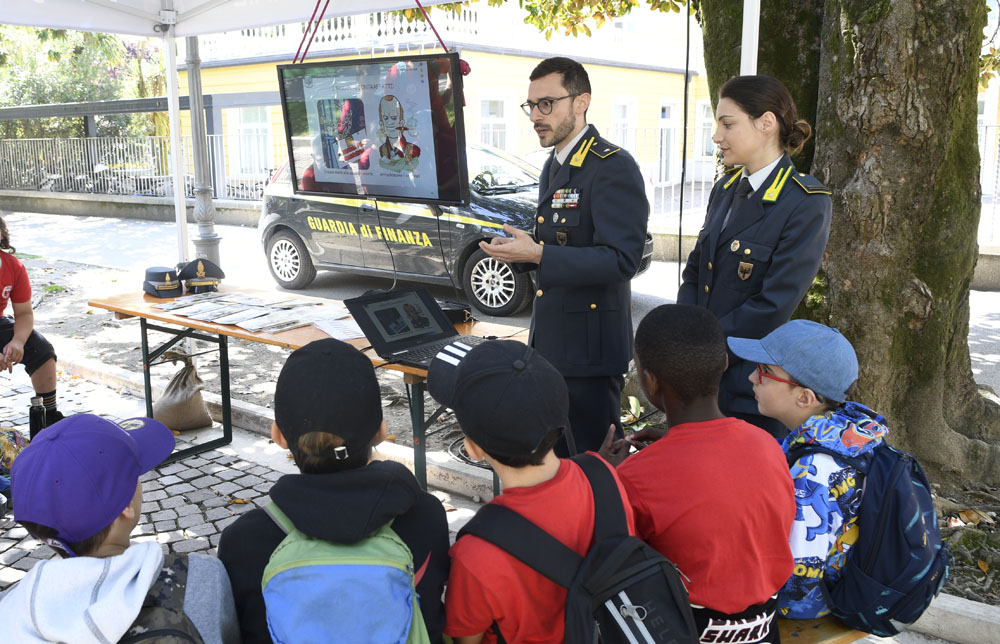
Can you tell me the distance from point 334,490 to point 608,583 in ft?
1.75

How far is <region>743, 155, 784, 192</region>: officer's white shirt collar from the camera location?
2.63 meters

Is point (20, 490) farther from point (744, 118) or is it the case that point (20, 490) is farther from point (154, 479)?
point (154, 479)

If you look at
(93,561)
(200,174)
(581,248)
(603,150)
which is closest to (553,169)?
(603,150)

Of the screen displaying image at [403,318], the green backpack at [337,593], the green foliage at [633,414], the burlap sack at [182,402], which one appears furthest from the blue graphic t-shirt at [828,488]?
the burlap sack at [182,402]

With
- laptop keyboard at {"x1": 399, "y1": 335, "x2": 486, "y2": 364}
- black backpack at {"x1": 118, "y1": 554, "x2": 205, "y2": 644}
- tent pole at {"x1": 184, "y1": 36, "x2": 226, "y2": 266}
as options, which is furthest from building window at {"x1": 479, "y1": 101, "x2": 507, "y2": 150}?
black backpack at {"x1": 118, "y1": 554, "x2": 205, "y2": 644}

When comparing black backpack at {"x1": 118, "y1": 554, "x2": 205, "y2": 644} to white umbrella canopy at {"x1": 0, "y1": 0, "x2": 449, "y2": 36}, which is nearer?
black backpack at {"x1": 118, "y1": 554, "x2": 205, "y2": 644}

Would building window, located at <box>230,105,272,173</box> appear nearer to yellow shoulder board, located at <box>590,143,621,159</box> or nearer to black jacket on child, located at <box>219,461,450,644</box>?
yellow shoulder board, located at <box>590,143,621,159</box>

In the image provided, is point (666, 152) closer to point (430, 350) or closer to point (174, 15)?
point (174, 15)

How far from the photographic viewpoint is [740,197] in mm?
2727

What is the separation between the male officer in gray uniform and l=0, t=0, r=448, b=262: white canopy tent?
2172mm

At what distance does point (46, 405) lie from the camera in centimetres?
463

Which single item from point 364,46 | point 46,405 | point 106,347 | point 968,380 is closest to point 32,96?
point 364,46

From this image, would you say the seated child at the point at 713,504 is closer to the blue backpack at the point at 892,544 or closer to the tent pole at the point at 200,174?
the blue backpack at the point at 892,544

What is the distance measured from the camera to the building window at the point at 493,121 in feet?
62.7
